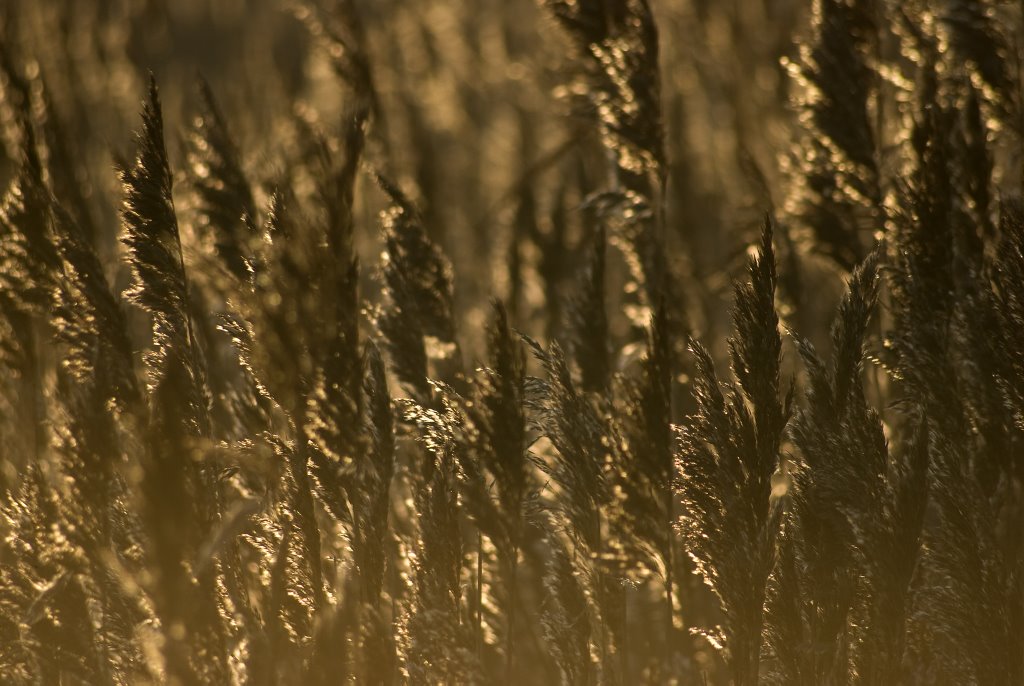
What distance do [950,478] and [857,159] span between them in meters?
1.44

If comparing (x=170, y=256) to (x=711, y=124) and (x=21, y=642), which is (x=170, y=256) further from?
(x=711, y=124)

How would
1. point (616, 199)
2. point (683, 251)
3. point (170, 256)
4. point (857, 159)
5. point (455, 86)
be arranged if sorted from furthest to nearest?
point (455, 86)
point (683, 251)
point (616, 199)
point (857, 159)
point (170, 256)

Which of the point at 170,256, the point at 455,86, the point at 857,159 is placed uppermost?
the point at 455,86

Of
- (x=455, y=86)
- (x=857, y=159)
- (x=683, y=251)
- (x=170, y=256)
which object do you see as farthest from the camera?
(x=455, y=86)

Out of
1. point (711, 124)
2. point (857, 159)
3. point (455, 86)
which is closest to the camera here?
point (857, 159)

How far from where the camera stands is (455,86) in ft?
27.8

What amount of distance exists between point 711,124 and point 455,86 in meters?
2.68

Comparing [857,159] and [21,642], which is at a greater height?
[857,159]

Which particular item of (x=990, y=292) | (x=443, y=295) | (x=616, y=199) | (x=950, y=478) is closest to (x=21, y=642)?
(x=443, y=295)

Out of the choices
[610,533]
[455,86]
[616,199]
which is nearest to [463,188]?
[455,86]

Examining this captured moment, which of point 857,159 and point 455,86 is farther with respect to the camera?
point 455,86

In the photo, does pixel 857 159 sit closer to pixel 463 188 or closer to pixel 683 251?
pixel 683 251

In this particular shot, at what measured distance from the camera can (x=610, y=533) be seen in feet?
11.8

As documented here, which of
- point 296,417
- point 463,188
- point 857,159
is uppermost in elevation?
point 463,188
